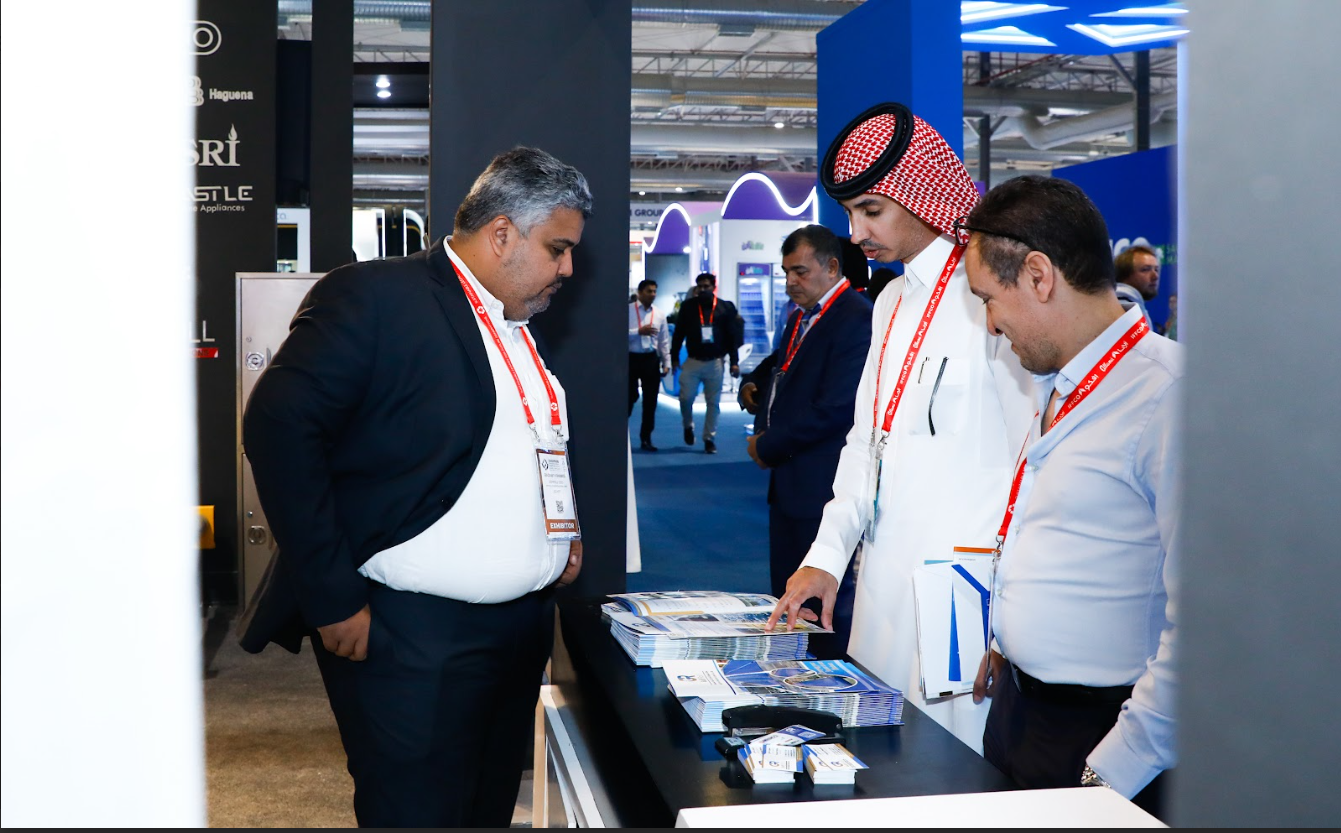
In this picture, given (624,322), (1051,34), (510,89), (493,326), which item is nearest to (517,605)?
(493,326)

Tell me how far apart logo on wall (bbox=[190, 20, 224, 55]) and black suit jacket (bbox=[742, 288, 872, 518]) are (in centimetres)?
338

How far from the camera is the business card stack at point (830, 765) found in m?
1.24

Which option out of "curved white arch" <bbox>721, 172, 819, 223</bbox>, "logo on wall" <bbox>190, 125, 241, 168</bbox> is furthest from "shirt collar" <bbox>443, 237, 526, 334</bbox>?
"curved white arch" <bbox>721, 172, 819, 223</bbox>

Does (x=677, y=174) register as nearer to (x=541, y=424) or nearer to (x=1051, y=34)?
(x=1051, y=34)

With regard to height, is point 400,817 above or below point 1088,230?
below

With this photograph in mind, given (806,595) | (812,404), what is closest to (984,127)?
(812,404)

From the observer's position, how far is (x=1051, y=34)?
662 cm

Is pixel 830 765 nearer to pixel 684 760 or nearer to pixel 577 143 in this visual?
pixel 684 760

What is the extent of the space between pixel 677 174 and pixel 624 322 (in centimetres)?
1972

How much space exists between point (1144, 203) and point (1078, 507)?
7168mm

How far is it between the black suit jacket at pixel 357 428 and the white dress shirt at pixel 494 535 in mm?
31

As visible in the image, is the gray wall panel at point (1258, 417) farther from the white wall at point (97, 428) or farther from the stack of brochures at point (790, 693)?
the stack of brochures at point (790, 693)

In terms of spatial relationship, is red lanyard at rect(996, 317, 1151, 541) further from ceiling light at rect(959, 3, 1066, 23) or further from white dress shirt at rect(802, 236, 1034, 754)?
ceiling light at rect(959, 3, 1066, 23)

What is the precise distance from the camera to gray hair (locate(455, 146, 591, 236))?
2.08 m
